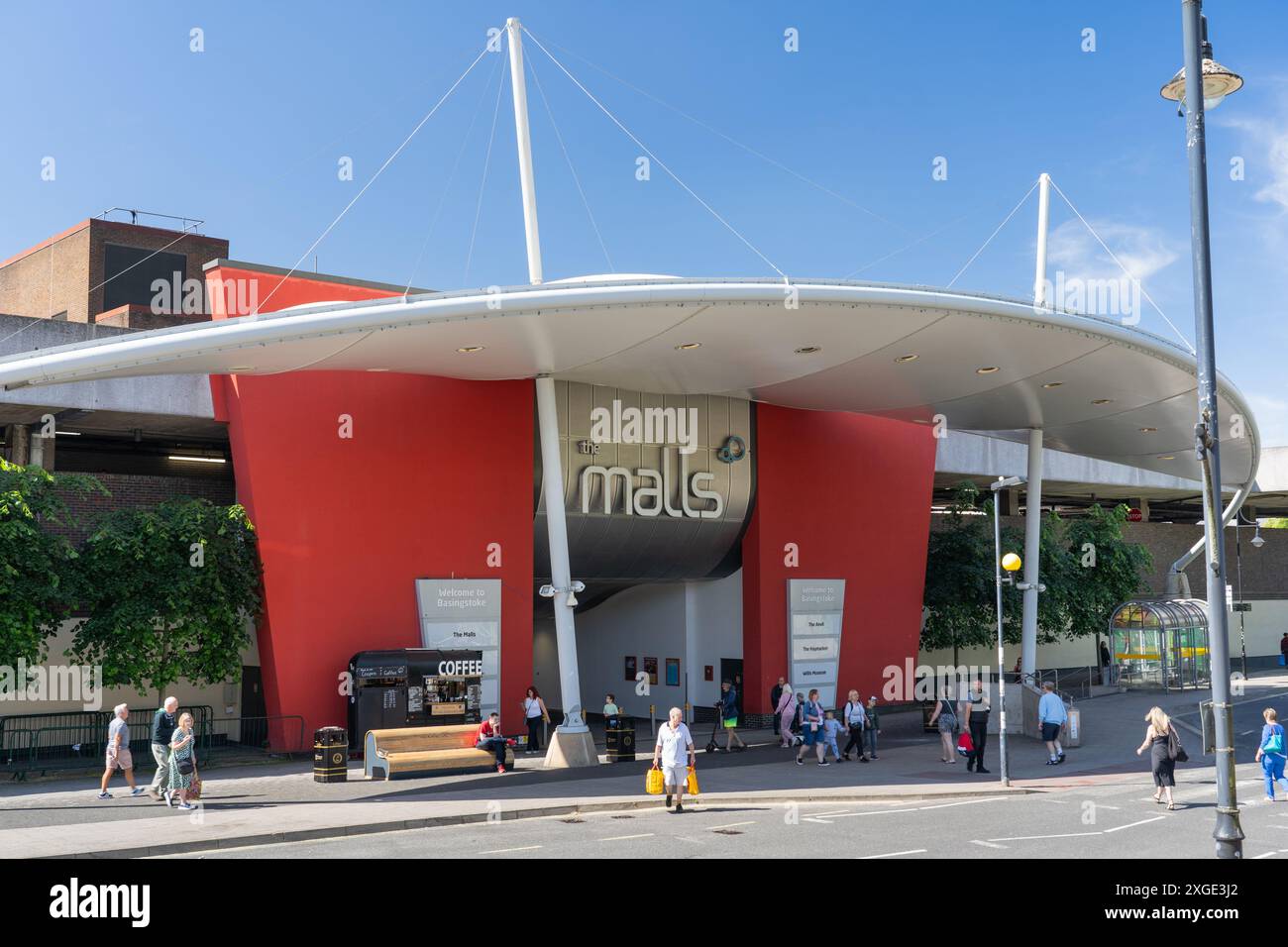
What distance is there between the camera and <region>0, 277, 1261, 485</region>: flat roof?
750 inches

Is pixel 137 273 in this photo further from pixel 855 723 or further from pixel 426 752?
pixel 855 723

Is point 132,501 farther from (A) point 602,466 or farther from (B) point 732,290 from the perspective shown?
(B) point 732,290

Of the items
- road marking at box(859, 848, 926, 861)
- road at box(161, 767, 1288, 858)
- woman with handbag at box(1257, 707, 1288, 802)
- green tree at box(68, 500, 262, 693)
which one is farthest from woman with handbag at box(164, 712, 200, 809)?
woman with handbag at box(1257, 707, 1288, 802)

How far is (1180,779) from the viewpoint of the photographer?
22.2 meters

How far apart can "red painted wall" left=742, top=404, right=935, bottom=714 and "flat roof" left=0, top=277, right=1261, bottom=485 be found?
170cm

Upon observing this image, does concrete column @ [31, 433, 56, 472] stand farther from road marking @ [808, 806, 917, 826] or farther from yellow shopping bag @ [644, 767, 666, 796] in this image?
road marking @ [808, 806, 917, 826]

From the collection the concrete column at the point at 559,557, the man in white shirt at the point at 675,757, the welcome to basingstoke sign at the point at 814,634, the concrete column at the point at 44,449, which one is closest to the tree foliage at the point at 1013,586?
the welcome to basingstoke sign at the point at 814,634

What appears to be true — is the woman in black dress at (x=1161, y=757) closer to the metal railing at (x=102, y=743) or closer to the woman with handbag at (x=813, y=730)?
the woman with handbag at (x=813, y=730)

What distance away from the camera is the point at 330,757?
2111 cm

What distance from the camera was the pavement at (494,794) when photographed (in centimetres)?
1589

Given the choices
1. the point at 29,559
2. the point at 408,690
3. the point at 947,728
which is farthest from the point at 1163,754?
the point at 29,559

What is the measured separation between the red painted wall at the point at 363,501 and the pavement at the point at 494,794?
2746mm

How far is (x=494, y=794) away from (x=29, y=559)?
31.5 ft
